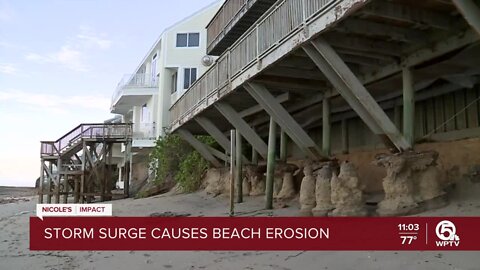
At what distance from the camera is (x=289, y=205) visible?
13.0 meters

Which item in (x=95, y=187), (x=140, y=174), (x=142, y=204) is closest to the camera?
(x=142, y=204)

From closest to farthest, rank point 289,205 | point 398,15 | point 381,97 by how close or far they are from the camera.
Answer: point 398,15 → point 381,97 → point 289,205

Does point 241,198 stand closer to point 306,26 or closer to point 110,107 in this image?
point 306,26

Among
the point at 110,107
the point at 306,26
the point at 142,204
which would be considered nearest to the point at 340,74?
the point at 306,26

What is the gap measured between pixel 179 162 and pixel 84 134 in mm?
8054

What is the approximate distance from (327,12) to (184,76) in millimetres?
24259

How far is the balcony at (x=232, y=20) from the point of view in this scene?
17.6m

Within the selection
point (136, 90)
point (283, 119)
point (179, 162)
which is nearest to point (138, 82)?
point (136, 90)

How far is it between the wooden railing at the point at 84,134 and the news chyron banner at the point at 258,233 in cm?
1473

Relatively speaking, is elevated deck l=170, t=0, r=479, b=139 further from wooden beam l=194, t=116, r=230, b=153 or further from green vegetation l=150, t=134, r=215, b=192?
green vegetation l=150, t=134, r=215, b=192

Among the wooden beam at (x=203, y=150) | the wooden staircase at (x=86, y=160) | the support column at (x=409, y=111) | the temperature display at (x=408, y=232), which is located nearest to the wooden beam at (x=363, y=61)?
the support column at (x=409, y=111)

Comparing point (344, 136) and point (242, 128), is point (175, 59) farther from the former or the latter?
point (344, 136)

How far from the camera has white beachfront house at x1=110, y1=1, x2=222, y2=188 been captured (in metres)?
31.3

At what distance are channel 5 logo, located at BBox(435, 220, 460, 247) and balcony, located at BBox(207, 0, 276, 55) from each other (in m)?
11.9
